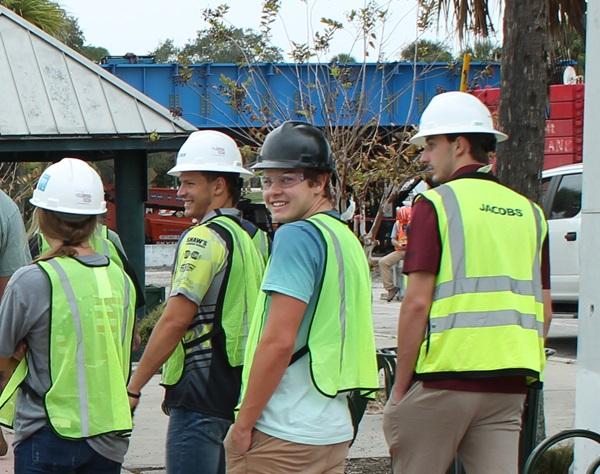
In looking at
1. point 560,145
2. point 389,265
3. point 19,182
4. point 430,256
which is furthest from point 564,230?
point 19,182

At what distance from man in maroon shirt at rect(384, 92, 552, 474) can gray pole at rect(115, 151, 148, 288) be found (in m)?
7.70

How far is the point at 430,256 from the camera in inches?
161

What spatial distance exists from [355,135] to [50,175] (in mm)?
5045

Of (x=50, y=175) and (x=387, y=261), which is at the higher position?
(x=50, y=175)

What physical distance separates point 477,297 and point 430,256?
22cm

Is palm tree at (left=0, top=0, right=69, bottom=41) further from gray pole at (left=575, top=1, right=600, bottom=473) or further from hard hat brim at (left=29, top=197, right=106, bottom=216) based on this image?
hard hat brim at (left=29, top=197, right=106, bottom=216)

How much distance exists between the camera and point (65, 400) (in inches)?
159

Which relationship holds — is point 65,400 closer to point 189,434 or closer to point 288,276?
point 189,434

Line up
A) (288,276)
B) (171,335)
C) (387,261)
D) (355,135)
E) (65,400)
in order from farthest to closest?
1. (387,261)
2. (355,135)
3. (171,335)
4. (65,400)
5. (288,276)

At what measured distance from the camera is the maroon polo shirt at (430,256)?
410 centimetres

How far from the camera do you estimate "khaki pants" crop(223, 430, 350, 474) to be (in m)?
3.60

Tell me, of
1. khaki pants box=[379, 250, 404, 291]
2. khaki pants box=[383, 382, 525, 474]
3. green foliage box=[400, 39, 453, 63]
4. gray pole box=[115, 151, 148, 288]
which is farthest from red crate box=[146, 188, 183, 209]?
khaki pants box=[383, 382, 525, 474]

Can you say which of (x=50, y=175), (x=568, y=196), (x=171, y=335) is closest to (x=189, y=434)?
(x=171, y=335)

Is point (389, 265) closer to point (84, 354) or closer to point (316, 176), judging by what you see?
point (84, 354)
